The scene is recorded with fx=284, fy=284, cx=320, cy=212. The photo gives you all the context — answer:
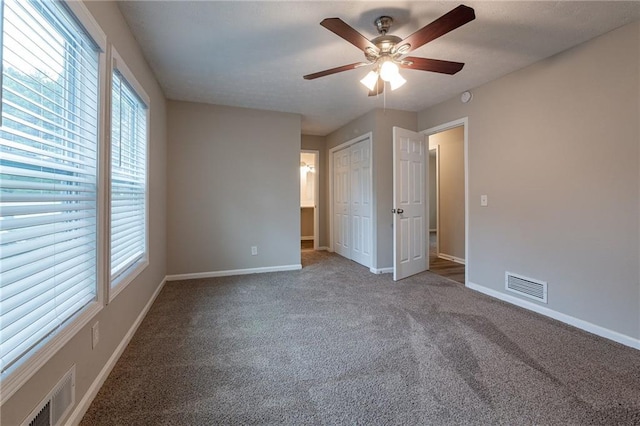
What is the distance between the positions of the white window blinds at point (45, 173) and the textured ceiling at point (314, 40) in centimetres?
91

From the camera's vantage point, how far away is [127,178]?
7.35 feet

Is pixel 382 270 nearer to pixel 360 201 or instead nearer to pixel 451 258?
pixel 360 201

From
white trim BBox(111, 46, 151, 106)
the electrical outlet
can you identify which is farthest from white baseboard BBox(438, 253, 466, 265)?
white trim BBox(111, 46, 151, 106)

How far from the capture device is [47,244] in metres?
1.19

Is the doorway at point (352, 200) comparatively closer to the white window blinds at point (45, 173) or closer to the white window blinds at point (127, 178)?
→ the white window blinds at point (127, 178)

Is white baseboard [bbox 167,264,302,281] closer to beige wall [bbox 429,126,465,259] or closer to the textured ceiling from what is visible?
the textured ceiling

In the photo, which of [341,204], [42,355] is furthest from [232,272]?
[42,355]

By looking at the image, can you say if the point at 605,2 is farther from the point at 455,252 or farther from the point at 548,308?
the point at 455,252

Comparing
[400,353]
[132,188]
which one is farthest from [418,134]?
[132,188]

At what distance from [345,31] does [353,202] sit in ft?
10.9

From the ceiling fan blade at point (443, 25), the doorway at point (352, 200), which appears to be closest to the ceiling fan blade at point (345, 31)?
the ceiling fan blade at point (443, 25)

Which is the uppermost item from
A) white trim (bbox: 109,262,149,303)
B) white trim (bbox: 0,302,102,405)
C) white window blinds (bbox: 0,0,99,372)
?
white window blinds (bbox: 0,0,99,372)

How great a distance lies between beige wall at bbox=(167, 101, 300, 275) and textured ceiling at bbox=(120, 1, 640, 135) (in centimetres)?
53

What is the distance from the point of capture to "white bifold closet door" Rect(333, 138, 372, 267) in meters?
4.47
